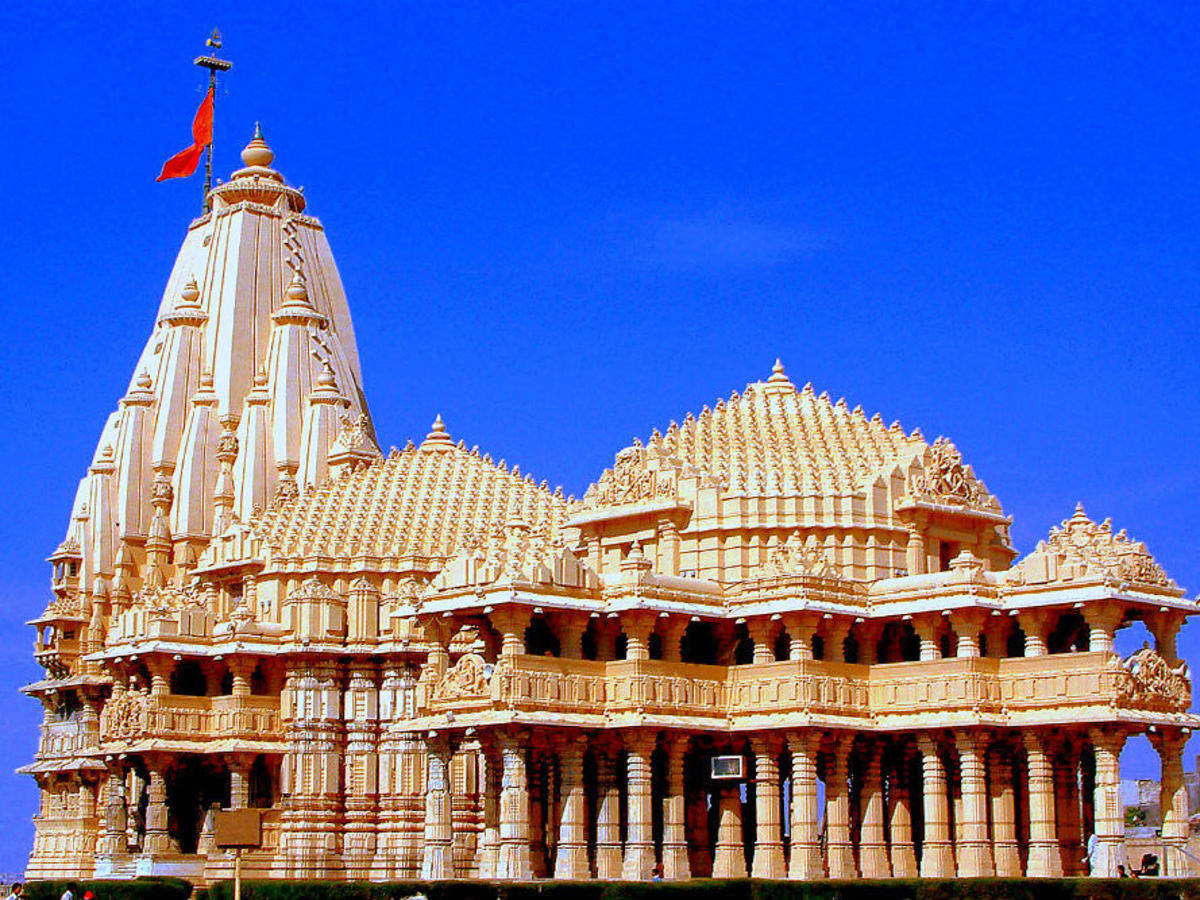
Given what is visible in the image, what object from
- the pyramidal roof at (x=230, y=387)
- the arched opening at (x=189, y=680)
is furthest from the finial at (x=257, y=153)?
the arched opening at (x=189, y=680)

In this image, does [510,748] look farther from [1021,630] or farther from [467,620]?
[1021,630]

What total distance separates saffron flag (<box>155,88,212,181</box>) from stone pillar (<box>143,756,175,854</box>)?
40.8 metres

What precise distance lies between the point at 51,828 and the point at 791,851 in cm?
4326

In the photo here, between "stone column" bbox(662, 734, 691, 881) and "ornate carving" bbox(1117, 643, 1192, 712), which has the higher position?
"ornate carving" bbox(1117, 643, 1192, 712)

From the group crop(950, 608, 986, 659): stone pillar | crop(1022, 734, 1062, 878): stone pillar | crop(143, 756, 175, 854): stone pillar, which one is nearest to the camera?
crop(1022, 734, 1062, 878): stone pillar

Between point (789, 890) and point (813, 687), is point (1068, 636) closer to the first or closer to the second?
point (813, 687)

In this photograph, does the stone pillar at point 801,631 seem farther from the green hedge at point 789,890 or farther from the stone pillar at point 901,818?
the green hedge at point 789,890

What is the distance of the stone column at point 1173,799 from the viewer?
5106cm

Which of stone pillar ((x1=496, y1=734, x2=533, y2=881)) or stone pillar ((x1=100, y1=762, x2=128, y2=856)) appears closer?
stone pillar ((x1=496, y1=734, x2=533, y2=881))

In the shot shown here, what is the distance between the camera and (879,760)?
55.4 m

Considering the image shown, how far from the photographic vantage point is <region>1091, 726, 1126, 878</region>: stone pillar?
50.1 meters

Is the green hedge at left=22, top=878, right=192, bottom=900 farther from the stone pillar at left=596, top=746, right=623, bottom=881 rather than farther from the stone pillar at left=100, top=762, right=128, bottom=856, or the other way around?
the stone pillar at left=596, top=746, right=623, bottom=881

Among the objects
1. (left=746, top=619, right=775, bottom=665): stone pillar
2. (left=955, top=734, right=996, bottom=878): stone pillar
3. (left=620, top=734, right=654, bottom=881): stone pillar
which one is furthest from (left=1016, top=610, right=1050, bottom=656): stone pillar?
(left=620, top=734, right=654, bottom=881): stone pillar

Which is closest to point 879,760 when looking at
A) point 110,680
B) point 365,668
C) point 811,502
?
point 811,502
